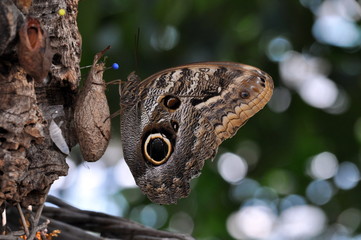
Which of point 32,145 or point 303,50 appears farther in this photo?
point 303,50

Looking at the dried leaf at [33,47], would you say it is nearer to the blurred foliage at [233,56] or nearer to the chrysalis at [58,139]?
the chrysalis at [58,139]

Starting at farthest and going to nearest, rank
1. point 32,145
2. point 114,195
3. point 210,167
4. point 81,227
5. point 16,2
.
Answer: point 114,195 → point 210,167 → point 81,227 → point 32,145 → point 16,2

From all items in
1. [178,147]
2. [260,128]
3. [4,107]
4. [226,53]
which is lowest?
[260,128]

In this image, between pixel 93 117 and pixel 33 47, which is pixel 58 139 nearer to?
pixel 93 117

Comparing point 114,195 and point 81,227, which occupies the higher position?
point 81,227

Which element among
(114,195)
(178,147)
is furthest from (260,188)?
(178,147)

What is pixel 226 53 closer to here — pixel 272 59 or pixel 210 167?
pixel 272 59

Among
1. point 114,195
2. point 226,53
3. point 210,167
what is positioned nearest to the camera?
point 226,53
